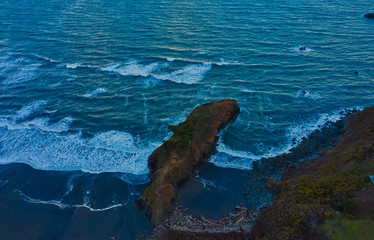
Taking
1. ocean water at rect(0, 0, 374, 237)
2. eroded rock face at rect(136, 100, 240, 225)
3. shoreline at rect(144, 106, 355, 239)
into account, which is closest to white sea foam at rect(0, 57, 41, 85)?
ocean water at rect(0, 0, 374, 237)

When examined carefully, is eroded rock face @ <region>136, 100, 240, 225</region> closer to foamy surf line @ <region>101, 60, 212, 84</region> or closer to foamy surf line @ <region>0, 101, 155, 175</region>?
foamy surf line @ <region>0, 101, 155, 175</region>

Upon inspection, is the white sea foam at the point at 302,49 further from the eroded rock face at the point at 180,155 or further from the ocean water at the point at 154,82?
the eroded rock face at the point at 180,155

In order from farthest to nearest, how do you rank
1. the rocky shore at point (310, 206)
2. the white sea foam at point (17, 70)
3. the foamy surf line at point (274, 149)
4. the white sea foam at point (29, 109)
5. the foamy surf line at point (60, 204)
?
1. the white sea foam at point (17, 70)
2. the white sea foam at point (29, 109)
3. the foamy surf line at point (274, 149)
4. the foamy surf line at point (60, 204)
5. the rocky shore at point (310, 206)

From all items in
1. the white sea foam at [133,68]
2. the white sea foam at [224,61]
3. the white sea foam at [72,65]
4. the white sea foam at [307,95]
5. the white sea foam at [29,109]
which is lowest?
the white sea foam at [29,109]

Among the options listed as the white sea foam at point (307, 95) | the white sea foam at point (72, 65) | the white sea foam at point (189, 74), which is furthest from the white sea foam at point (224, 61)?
the white sea foam at point (72, 65)

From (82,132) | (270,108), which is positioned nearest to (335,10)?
(270,108)

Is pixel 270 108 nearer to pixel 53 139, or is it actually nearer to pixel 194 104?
pixel 194 104
